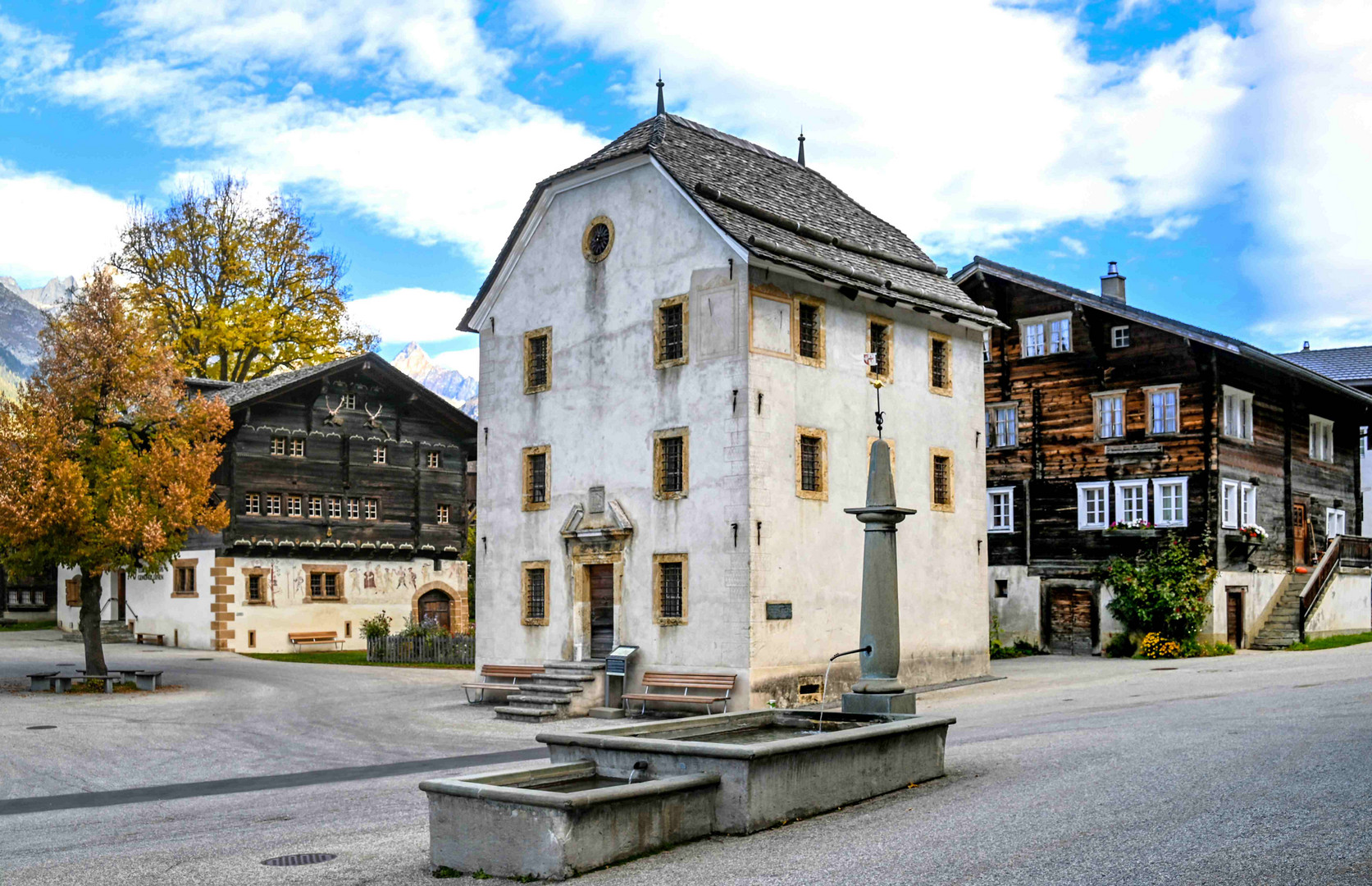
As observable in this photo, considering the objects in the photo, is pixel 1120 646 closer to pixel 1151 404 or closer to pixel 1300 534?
pixel 1151 404

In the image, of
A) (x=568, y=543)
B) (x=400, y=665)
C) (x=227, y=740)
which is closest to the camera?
(x=227, y=740)

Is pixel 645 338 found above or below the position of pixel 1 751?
above

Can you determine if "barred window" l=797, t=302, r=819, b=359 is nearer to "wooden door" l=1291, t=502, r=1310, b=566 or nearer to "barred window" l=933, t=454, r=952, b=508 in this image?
"barred window" l=933, t=454, r=952, b=508

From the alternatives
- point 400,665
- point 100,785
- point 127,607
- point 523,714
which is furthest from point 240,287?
point 100,785

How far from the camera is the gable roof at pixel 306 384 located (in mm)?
42438

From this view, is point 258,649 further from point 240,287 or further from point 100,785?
point 100,785

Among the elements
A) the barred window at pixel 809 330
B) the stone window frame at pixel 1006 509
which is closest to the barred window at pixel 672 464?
the barred window at pixel 809 330

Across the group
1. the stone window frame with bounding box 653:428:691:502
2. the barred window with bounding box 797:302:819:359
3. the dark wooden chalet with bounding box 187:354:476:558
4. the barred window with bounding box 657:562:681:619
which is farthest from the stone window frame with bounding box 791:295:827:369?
the dark wooden chalet with bounding box 187:354:476:558

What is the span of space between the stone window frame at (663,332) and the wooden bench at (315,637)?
22.4 meters

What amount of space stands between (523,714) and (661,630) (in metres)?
3.14

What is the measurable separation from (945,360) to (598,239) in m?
Result: 8.50

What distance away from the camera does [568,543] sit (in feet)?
90.5

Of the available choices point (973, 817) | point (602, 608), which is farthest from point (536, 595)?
point (973, 817)

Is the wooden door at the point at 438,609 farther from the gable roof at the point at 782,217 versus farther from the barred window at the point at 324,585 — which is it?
the gable roof at the point at 782,217
